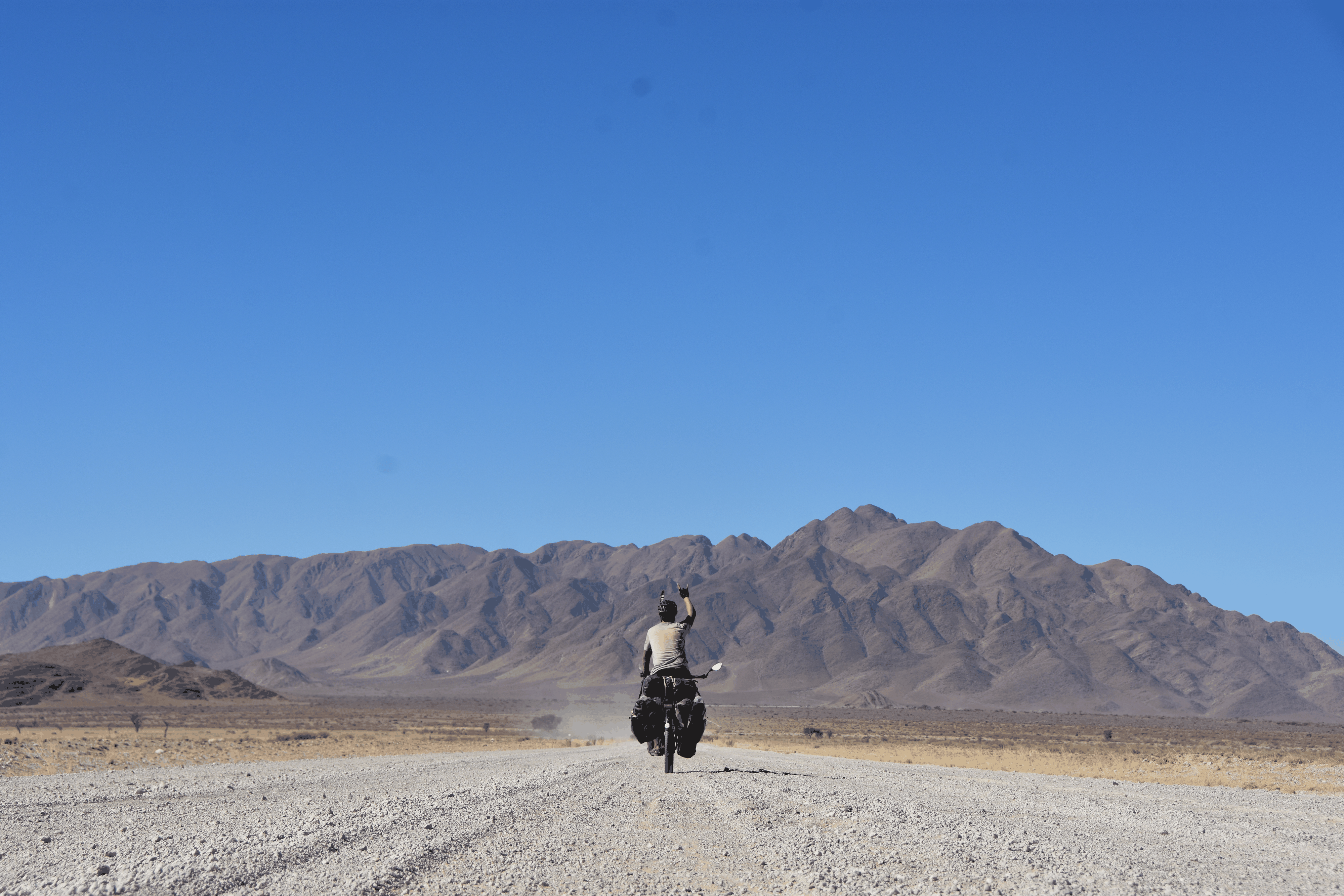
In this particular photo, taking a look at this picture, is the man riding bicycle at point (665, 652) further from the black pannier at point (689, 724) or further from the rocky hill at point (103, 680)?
the rocky hill at point (103, 680)

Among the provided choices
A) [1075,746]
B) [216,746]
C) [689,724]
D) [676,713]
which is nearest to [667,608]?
[676,713]

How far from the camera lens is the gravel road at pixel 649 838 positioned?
7.55 metres

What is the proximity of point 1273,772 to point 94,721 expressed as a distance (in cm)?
7609

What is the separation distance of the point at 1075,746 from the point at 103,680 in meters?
123

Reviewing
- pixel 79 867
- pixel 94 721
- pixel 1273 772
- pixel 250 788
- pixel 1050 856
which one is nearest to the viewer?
pixel 79 867

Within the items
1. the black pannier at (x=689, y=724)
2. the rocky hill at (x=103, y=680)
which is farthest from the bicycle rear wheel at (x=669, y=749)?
the rocky hill at (x=103, y=680)

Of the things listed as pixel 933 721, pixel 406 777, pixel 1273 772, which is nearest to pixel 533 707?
pixel 933 721

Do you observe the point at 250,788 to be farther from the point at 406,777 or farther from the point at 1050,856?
the point at 1050,856

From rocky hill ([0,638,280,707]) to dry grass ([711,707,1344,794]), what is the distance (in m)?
68.0

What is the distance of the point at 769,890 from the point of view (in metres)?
7.39

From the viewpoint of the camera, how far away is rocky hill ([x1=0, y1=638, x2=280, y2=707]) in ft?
428

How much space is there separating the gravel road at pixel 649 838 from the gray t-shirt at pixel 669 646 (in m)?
1.54

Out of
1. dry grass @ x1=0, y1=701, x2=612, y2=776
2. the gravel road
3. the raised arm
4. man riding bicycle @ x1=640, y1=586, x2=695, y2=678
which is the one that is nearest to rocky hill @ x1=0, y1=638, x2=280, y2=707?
dry grass @ x1=0, y1=701, x2=612, y2=776

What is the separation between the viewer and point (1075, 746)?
206 ft
